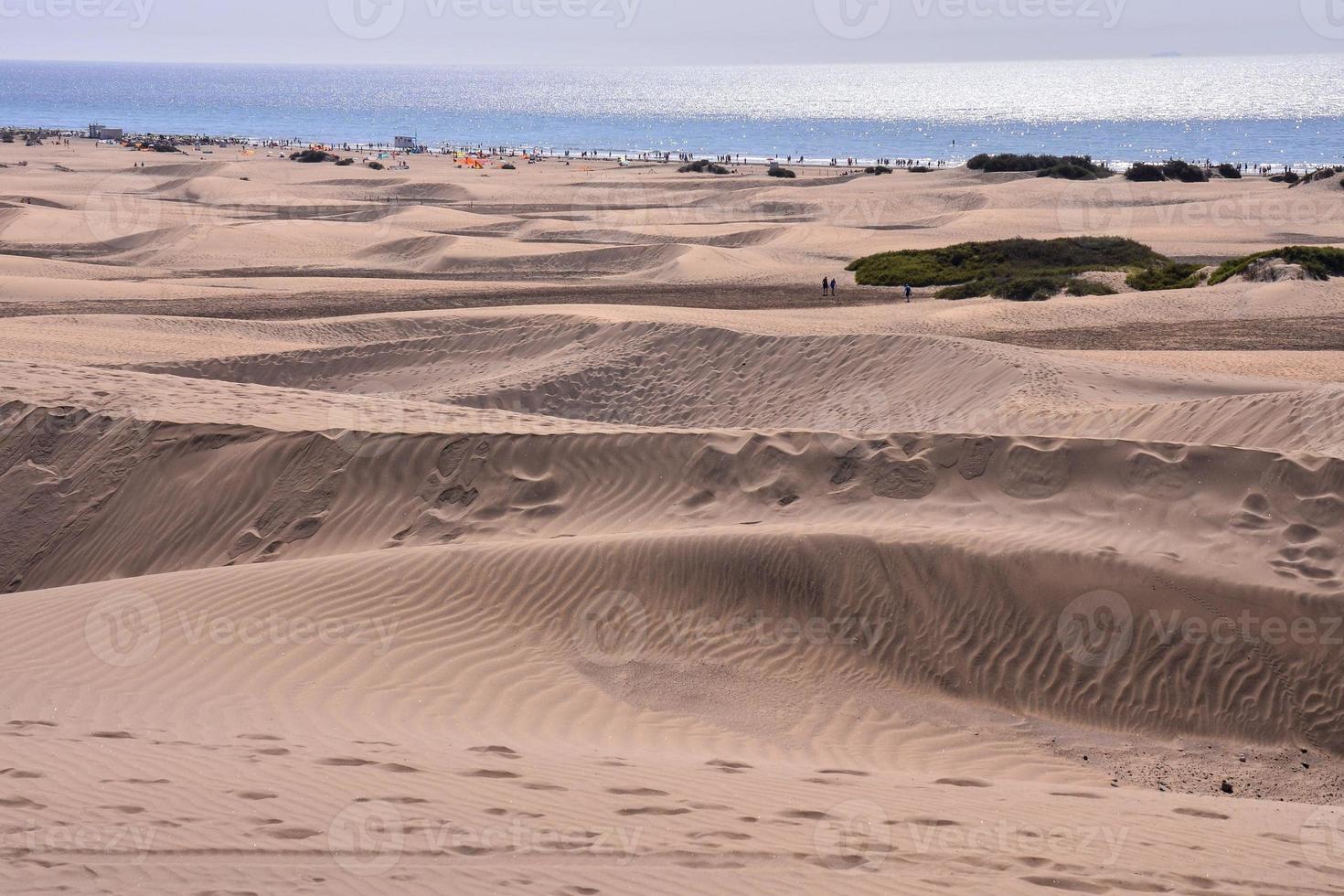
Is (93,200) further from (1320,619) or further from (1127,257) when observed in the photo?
(1320,619)

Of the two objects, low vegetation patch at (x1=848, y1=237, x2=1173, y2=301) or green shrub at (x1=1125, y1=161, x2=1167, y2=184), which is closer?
low vegetation patch at (x1=848, y1=237, x2=1173, y2=301)

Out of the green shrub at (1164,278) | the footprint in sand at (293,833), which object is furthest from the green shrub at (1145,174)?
the footprint in sand at (293,833)

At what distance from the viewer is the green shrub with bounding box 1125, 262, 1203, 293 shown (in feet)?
94.6

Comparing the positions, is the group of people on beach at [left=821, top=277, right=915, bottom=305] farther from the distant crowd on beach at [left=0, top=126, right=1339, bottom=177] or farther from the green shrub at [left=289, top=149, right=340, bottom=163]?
the green shrub at [left=289, top=149, right=340, bottom=163]

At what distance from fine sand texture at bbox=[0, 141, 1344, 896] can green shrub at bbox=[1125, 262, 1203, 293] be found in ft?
29.0

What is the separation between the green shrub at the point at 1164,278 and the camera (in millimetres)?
28828

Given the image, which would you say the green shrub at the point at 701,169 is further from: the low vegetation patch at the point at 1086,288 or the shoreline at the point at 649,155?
the low vegetation patch at the point at 1086,288

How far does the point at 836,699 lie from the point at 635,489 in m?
4.00

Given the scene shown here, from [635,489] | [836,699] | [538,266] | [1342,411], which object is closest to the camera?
[836,699]

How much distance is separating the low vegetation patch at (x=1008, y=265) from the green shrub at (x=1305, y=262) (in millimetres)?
1311

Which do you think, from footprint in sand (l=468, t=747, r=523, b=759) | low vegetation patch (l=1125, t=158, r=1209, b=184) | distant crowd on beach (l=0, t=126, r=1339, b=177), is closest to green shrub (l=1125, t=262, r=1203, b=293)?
footprint in sand (l=468, t=747, r=523, b=759)

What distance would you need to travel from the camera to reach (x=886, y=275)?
32031 millimetres

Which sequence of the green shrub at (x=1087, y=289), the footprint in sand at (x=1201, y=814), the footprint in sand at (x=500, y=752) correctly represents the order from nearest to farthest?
the footprint in sand at (x=1201, y=814) → the footprint in sand at (x=500, y=752) → the green shrub at (x=1087, y=289)

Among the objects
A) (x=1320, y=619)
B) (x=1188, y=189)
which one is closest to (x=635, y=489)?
(x=1320, y=619)
